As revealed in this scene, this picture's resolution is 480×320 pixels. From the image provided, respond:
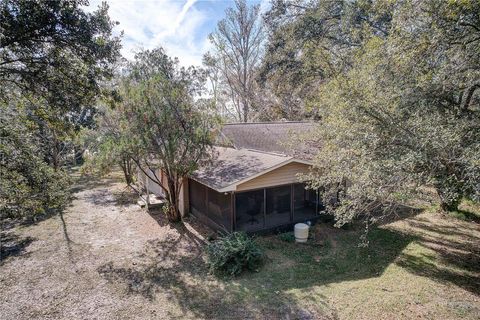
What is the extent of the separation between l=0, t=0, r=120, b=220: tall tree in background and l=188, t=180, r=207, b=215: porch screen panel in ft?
18.8

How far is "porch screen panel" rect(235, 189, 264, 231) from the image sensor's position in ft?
34.5

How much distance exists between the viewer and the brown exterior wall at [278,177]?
33.8 feet

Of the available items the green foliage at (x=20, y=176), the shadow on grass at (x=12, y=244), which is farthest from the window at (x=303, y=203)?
the shadow on grass at (x=12, y=244)

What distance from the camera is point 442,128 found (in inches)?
222

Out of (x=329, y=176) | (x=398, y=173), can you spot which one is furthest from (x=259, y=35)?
(x=398, y=173)

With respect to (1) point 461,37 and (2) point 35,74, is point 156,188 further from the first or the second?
(1) point 461,37

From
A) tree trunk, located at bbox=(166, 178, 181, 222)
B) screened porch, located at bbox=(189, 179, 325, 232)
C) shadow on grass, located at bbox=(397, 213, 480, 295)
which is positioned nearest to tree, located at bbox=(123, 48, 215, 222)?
tree trunk, located at bbox=(166, 178, 181, 222)

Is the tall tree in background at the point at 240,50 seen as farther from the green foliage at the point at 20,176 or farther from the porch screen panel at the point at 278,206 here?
the green foliage at the point at 20,176

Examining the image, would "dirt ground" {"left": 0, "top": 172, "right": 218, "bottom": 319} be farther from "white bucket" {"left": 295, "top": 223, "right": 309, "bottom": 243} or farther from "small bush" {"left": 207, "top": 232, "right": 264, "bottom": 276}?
"white bucket" {"left": 295, "top": 223, "right": 309, "bottom": 243}

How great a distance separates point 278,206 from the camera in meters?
11.4

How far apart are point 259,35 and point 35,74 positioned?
26711 millimetres

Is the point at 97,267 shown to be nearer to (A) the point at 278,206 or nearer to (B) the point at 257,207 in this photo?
(B) the point at 257,207

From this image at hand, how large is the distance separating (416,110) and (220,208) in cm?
720

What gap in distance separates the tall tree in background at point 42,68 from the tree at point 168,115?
2745 mm
